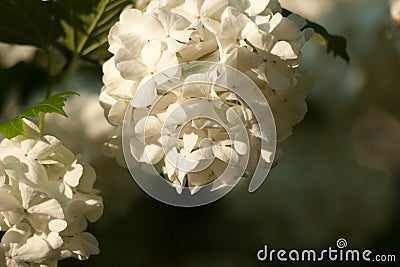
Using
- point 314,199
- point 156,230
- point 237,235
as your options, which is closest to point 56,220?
point 156,230

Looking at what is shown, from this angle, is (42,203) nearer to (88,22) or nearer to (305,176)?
(88,22)

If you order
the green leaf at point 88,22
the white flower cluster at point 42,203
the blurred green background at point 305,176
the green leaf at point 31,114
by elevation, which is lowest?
the blurred green background at point 305,176

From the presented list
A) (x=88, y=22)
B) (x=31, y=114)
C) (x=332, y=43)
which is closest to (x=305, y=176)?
(x=332, y=43)

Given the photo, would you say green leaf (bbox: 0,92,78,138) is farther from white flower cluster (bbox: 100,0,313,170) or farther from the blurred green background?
the blurred green background

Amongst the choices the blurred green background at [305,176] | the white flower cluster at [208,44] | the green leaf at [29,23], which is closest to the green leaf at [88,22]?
the green leaf at [29,23]

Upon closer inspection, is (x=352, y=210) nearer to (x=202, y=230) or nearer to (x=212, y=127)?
(x=202, y=230)

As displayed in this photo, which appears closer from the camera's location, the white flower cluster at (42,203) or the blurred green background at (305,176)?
the white flower cluster at (42,203)

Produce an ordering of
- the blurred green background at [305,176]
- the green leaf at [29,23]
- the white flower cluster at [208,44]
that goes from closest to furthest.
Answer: the white flower cluster at [208,44]
the green leaf at [29,23]
the blurred green background at [305,176]

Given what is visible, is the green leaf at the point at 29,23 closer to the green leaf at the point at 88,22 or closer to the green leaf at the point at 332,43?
the green leaf at the point at 88,22
